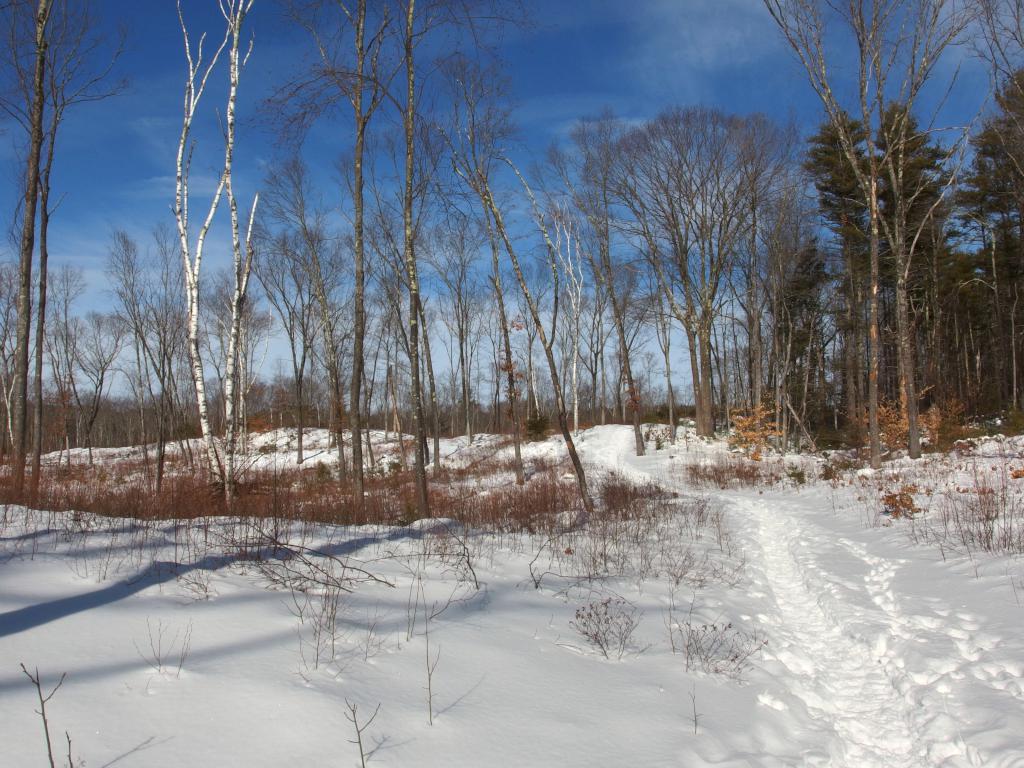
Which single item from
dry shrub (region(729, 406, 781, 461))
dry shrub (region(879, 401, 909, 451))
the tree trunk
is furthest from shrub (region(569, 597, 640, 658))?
dry shrub (region(879, 401, 909, 451))

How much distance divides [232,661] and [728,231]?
920 inches

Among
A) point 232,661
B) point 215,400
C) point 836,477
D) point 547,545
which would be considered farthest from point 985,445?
point 215,400

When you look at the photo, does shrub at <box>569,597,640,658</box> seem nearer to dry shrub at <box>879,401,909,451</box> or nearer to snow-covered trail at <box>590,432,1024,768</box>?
snow-covered trail at <box>590,432,1024,768</box>

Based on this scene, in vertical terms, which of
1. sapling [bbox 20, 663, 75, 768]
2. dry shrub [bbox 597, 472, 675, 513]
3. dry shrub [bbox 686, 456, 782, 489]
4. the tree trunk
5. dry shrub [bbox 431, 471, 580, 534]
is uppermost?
the tree trunk

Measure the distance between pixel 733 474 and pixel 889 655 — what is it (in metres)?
12.4

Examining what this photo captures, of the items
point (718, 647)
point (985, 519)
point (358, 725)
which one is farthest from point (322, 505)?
point (985, 519)

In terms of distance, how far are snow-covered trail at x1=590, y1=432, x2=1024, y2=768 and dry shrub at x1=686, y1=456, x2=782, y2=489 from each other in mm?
7740

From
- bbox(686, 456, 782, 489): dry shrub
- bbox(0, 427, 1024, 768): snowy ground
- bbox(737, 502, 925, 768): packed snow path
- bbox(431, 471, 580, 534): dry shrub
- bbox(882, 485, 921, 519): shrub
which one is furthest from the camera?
bbox(686, 456, 782, 489): dry shrub

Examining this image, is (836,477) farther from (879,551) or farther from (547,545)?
(547,545)

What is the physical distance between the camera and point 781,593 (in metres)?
5.51

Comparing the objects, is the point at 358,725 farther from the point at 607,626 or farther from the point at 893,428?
the point at 893,428

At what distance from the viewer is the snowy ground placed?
2.25 m

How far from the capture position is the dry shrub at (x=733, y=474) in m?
14.7

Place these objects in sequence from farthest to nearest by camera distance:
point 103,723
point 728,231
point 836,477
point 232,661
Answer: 1. point 728,231
2. point 836,477
3. point 232,661
4. point 103,723
